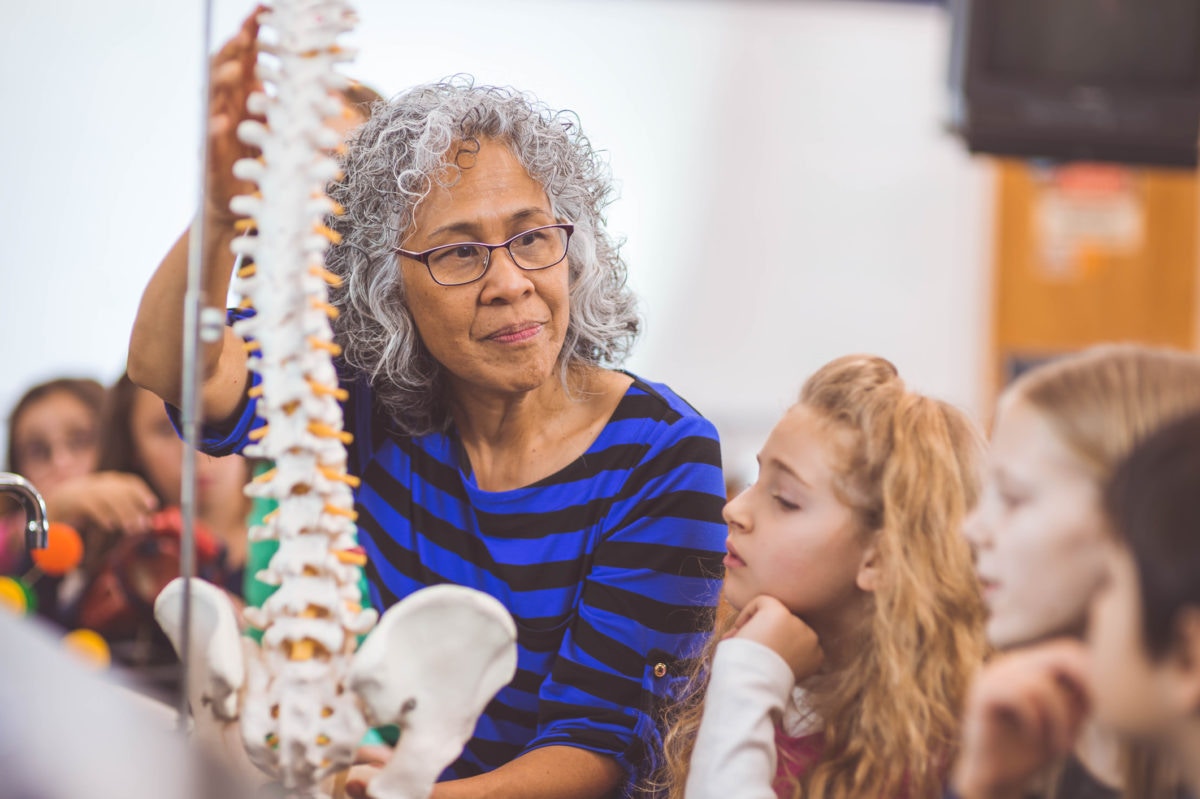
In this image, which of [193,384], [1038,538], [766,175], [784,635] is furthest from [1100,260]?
[193,384]

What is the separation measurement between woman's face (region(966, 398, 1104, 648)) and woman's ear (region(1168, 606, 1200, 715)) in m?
0.08


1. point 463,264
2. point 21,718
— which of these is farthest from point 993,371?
point 21,718

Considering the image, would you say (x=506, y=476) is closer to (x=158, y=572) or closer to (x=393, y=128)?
(x=393, y=128)

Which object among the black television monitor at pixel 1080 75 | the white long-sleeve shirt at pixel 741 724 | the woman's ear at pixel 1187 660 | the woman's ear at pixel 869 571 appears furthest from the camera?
the black television monitor at pixel 1080 75

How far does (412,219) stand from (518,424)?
223 millimetres

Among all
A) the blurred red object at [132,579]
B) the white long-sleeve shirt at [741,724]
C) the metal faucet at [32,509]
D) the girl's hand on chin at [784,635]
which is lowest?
the blurred red object at [132,579]

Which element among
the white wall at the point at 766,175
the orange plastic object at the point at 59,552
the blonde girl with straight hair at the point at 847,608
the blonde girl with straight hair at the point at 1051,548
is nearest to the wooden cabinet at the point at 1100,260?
the white wall at the point at 766,175

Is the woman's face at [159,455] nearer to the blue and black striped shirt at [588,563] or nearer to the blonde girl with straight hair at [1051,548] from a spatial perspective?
the blue and black striped shirt at [588,563]

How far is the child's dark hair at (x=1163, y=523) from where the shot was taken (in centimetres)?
55

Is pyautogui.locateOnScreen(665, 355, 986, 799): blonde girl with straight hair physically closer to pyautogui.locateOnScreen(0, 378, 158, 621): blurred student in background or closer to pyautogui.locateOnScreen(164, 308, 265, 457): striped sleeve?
pyautogui.locateOnScreen(164, 308, 265, 457): striped sleeve

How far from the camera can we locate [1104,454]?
25.2 inches

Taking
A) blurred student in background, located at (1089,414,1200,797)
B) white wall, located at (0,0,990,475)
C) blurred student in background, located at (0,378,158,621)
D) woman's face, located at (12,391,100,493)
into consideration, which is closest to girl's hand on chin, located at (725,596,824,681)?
blurred student in background, located at (1089,414,1200,797)

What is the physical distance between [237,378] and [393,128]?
0.25 metres

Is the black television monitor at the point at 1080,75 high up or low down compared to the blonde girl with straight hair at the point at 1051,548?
up
